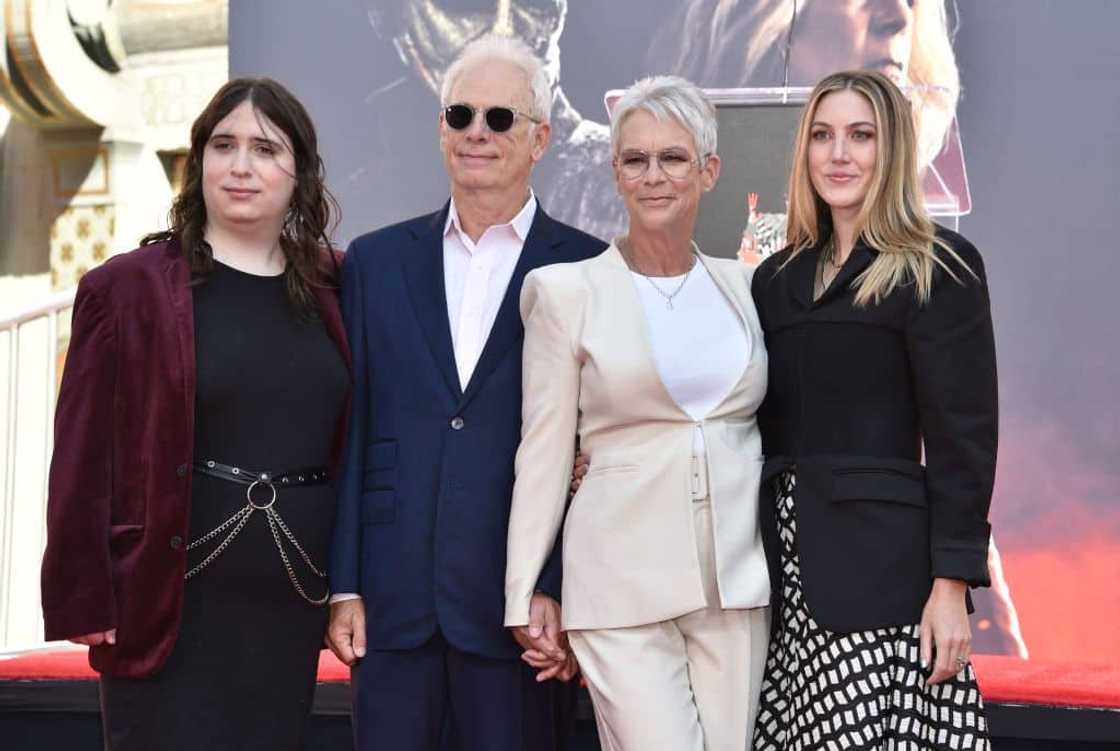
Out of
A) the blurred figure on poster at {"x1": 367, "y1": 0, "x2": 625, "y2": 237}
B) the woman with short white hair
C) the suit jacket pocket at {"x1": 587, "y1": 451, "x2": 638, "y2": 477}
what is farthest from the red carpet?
the blurred figure on poster at {"x1": 367, "y1": 0, "x2": 625, "y2": 237}

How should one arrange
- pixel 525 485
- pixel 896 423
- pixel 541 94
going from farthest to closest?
1. pixel 541 94
2. pixel 525 485
3. pixel 896 423

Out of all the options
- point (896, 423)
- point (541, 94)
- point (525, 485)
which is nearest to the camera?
point (896, 423)

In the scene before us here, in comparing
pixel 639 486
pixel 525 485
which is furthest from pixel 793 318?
pixel 525 485

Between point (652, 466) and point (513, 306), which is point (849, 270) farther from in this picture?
point (513, 306)

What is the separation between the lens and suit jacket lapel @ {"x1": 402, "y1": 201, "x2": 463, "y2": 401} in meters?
2.79

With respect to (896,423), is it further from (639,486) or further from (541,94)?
(541,94)

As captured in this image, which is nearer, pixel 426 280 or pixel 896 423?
pixel 896 423

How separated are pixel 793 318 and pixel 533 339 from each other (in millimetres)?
483

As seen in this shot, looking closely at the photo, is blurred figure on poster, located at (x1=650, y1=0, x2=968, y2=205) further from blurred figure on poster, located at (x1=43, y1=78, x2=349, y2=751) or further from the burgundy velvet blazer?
the burgundy velvet blazer

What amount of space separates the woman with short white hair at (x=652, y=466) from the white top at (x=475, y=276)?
5.1 inches

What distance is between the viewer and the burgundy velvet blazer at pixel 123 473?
2502 millimetres

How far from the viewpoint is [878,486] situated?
2498 millimetres

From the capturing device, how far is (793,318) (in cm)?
265

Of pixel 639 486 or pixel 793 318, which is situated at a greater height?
pixel 793 318
